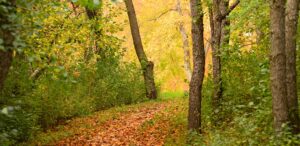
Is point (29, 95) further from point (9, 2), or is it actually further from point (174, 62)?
point (174, 62)

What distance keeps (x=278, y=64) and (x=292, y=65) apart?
103cm

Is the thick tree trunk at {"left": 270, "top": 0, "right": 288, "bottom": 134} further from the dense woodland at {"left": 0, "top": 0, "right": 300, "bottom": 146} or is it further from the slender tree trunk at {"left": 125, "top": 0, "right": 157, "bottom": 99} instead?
the slender tree trunk at {"left": 125, "top": 0, "right": 157, "bottom": 99}

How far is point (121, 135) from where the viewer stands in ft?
42.4

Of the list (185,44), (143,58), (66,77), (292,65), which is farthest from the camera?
(185,44)

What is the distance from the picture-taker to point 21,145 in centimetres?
1133

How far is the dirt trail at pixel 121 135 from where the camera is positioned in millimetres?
12062

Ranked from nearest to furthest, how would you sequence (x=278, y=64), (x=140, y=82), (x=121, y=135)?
1. (x=278, y=64)
2. (x=121, y=135)
3. (x=140, y=82)

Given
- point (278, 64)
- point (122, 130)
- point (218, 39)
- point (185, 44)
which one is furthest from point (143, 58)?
point (278, 64)

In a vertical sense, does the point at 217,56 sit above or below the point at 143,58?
below

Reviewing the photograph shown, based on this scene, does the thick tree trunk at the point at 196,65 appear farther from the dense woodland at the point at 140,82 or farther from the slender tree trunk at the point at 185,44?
the slender tree trunk at the point at 185,44

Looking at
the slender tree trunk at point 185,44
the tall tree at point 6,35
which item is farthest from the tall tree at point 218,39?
the slender tree trunk at point 185,44

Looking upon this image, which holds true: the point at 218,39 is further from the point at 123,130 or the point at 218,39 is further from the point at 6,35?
the point at 6,35

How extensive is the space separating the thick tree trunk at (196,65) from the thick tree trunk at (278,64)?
3.77m

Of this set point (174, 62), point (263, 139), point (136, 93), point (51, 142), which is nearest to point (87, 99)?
point (136, 93)
